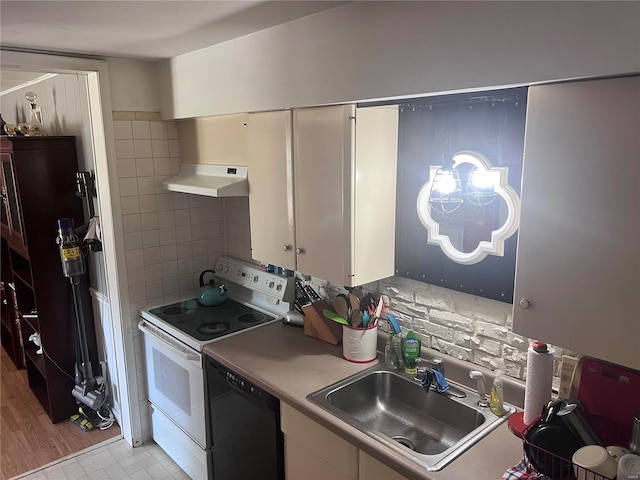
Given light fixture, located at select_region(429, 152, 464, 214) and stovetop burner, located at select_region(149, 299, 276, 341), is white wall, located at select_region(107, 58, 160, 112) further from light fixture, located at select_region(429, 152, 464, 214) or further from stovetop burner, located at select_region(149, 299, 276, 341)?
light fixture, located at select_region(429, 152, 464, 214)

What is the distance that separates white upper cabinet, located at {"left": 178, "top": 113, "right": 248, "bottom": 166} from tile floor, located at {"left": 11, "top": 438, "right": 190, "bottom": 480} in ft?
5.58

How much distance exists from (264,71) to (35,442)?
266cm

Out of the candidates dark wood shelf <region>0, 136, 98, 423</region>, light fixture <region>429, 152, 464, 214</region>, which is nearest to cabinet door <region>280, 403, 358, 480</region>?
light fixture <region>429, 152, 464, 214</region>

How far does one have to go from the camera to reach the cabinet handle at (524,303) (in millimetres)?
1344

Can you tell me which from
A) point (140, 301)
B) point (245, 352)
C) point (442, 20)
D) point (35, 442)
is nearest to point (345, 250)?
point (245, 352)

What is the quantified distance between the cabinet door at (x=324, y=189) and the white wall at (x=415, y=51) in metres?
0.09

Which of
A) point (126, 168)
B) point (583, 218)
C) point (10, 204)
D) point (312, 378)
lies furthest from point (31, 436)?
point (583, 218)

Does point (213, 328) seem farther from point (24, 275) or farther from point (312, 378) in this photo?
point (24, 275)

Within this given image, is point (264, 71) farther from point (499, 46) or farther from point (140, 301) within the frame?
point (140, 301)

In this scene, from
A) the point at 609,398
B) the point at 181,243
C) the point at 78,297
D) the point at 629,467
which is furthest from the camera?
the point at 78,297

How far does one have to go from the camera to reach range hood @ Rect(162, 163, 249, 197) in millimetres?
2301

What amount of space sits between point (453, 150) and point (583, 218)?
2.24 feet

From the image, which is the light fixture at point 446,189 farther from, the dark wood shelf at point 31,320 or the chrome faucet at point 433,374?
the dark wood shelf at point 31,320

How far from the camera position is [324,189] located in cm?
190
